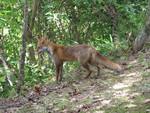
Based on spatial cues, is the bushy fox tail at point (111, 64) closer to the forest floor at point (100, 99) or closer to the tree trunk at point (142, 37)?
the forest floor at point (100, 99)

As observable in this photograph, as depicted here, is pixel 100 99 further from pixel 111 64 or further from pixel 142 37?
pixel 142 37

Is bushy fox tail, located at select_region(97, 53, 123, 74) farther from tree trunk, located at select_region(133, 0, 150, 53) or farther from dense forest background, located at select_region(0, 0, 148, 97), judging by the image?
tree trunk, located at select_region(133, 0, 150, 53)

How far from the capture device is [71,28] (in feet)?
40.1

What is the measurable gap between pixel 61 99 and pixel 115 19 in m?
6.74

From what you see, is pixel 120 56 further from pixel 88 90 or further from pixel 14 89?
pixel 14 89

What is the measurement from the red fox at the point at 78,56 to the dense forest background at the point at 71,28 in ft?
2.70

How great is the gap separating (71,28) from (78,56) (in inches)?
201

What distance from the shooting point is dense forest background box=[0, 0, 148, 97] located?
868cm

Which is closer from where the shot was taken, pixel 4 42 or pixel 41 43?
pixel 41 43

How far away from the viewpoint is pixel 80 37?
12.2 metres

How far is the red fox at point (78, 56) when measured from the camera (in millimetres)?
6977

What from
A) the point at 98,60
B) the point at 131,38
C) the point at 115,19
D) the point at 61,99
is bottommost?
the point at 61,99

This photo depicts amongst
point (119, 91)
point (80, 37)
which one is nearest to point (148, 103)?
point (119, 91)

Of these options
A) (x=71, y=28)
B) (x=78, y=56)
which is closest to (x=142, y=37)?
(x=78, y=56)
